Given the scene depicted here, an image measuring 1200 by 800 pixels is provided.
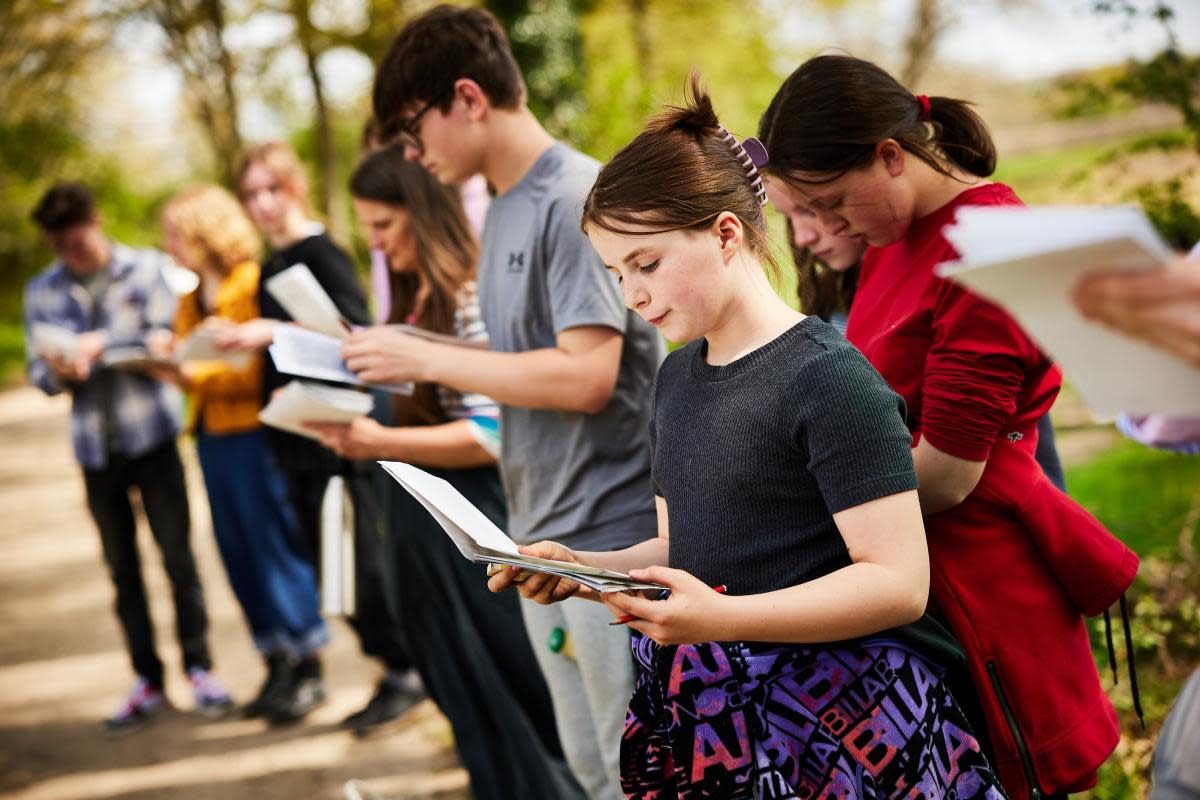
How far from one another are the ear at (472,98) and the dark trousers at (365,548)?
2042 millimetres

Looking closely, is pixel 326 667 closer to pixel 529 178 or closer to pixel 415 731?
pixel 415 731

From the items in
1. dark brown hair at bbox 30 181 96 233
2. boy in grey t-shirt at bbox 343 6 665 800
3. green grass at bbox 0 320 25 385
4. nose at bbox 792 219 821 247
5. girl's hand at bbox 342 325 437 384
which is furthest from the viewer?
green grass at bbox 0 320 25 385

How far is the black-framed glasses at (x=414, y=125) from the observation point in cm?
233

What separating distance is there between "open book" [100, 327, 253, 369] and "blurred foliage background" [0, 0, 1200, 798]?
6.85 ft

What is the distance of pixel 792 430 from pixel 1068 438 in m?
6.00

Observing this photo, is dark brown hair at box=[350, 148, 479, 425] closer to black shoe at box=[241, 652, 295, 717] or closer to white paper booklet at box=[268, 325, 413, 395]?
white paper booklet at box=[268, 325, 413, 395]

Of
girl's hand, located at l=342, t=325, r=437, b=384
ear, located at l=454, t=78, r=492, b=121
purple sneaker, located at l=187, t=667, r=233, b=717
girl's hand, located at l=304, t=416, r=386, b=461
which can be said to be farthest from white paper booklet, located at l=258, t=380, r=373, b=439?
purple sneaker, located at l=187, t=667, r=233, b=717

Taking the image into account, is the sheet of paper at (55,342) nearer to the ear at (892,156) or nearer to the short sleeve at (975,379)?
the ear at (892,156)

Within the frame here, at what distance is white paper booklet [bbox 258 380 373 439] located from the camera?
2.71 metres

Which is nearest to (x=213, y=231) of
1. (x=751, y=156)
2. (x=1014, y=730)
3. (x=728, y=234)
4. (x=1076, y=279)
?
(x=751, y=156)

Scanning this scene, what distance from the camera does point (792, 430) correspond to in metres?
1.49

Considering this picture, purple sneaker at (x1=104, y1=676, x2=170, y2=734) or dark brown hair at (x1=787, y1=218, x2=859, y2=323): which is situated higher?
dark brown hair at (x1=787, y1=218, x2=859, y2=323)

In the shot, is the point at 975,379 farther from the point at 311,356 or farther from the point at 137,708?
the point at 137,708

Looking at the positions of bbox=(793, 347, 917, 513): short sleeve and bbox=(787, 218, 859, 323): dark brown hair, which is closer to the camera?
bbox=(793, 347, 917, 513): short sleeve
